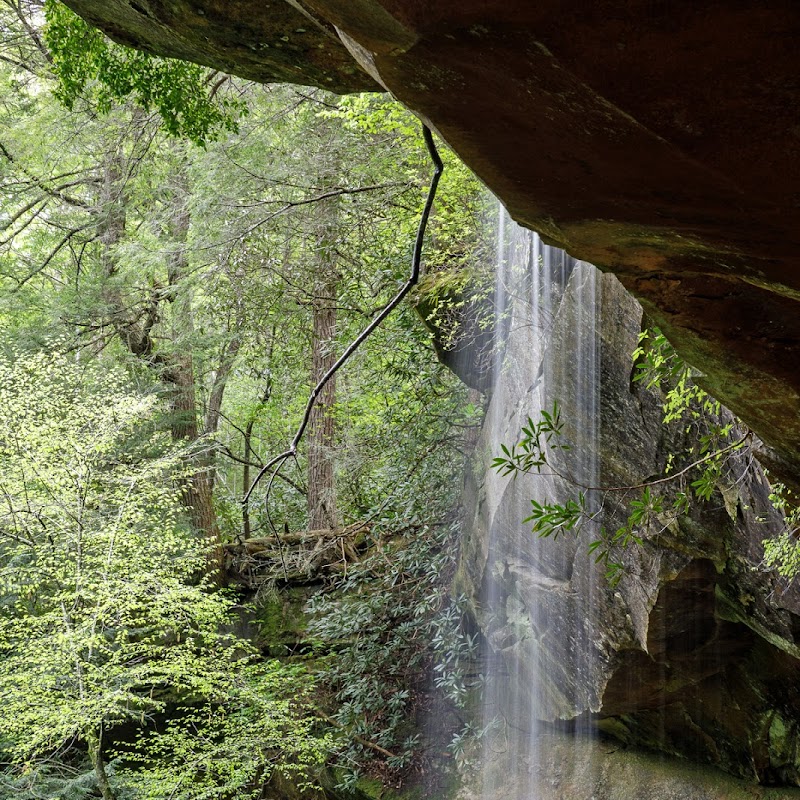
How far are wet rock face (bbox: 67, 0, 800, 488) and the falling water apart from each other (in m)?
3.50

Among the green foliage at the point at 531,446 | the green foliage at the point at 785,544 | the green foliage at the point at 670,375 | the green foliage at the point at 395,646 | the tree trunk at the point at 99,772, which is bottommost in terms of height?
the tree trunk at the point at 99,772

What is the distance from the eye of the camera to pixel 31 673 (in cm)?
689

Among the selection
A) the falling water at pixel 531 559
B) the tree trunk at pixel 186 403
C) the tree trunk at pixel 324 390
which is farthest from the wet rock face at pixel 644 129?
the tree trunk at pixel 186 403

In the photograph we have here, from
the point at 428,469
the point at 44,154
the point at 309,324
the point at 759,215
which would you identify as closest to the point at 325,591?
the point at 428,469

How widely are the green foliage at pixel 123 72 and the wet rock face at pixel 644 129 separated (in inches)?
83.8

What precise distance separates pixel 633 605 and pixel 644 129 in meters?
4.98

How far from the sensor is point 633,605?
19.3 ft

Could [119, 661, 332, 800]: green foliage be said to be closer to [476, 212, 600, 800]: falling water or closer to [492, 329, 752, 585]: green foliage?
[476, 212, 600, 800]: falling water

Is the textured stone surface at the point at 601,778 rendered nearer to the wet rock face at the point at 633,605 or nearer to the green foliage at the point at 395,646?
the wet rock face at the point at 633,605

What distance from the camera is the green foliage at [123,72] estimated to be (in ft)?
11.8

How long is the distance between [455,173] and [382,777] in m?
6.38

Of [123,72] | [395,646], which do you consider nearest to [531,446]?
[123,72]

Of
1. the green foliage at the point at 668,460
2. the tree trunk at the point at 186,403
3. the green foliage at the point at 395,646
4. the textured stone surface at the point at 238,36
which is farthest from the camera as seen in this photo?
the tree trunk at the point at 186,403

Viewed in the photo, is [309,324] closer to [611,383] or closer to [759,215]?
[611,383]
